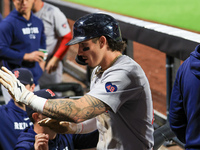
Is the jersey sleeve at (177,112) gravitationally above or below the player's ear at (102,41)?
below

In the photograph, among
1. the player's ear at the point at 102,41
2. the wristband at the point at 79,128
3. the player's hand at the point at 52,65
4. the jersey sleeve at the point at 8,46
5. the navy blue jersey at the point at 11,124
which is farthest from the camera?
the player's hand at the point at 52,65

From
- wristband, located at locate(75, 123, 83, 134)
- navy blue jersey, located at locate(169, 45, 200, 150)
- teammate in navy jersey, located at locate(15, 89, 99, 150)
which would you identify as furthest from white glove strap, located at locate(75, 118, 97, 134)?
navy blue jersey, located at locate(169, 45, 200, 150)

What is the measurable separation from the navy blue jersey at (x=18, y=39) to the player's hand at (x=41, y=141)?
2179mm

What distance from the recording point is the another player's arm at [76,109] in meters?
2.33

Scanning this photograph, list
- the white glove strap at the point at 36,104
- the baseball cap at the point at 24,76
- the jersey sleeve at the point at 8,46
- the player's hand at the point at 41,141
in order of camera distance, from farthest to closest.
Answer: the jersey sleeve at the point at 8,46
the baseball cap at the point at 24,76
the player's hand at the point at 41,141
the white glove strap at the point at 36,104

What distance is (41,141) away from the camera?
269 cm

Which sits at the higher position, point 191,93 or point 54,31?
point 191,93

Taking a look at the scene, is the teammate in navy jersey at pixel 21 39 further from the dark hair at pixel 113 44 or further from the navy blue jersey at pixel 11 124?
the dark hair at pixel 113 44

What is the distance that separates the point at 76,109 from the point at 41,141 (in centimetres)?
49

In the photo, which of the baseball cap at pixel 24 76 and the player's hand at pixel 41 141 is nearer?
the player's hand at pixel 41 141

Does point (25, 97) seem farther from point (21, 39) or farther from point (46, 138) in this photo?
point (21, 39)

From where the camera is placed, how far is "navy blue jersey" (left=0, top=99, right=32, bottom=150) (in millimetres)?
3420

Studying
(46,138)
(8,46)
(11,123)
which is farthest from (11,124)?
(8,46)

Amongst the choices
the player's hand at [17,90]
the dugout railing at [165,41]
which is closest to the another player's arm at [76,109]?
the player's hand at [17,90]
